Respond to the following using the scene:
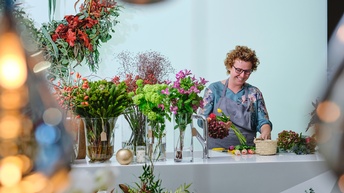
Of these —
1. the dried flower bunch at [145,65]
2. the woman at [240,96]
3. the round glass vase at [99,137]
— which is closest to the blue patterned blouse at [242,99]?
the woman at [240,96]

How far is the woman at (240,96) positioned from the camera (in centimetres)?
367

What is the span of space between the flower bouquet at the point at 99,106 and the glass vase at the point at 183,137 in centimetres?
22

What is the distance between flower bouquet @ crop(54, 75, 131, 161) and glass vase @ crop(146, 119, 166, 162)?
0.14 metres

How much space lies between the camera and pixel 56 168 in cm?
13

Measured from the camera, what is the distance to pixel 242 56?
3.81 m

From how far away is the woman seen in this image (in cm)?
367

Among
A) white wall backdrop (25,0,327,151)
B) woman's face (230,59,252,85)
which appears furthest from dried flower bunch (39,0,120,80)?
woman's face (230,59,252,85)

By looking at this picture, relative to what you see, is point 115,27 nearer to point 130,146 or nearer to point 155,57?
point 155,57

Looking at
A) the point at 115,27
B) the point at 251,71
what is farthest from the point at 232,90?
the point at 115,27

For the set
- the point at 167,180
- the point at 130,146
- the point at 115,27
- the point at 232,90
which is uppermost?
the point at 115,27

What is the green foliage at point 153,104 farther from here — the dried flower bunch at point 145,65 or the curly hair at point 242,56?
the curly hair at point 242,56

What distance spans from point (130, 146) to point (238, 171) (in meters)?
0.44

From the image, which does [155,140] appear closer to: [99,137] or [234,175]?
[99,137]

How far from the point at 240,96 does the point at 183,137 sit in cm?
189
